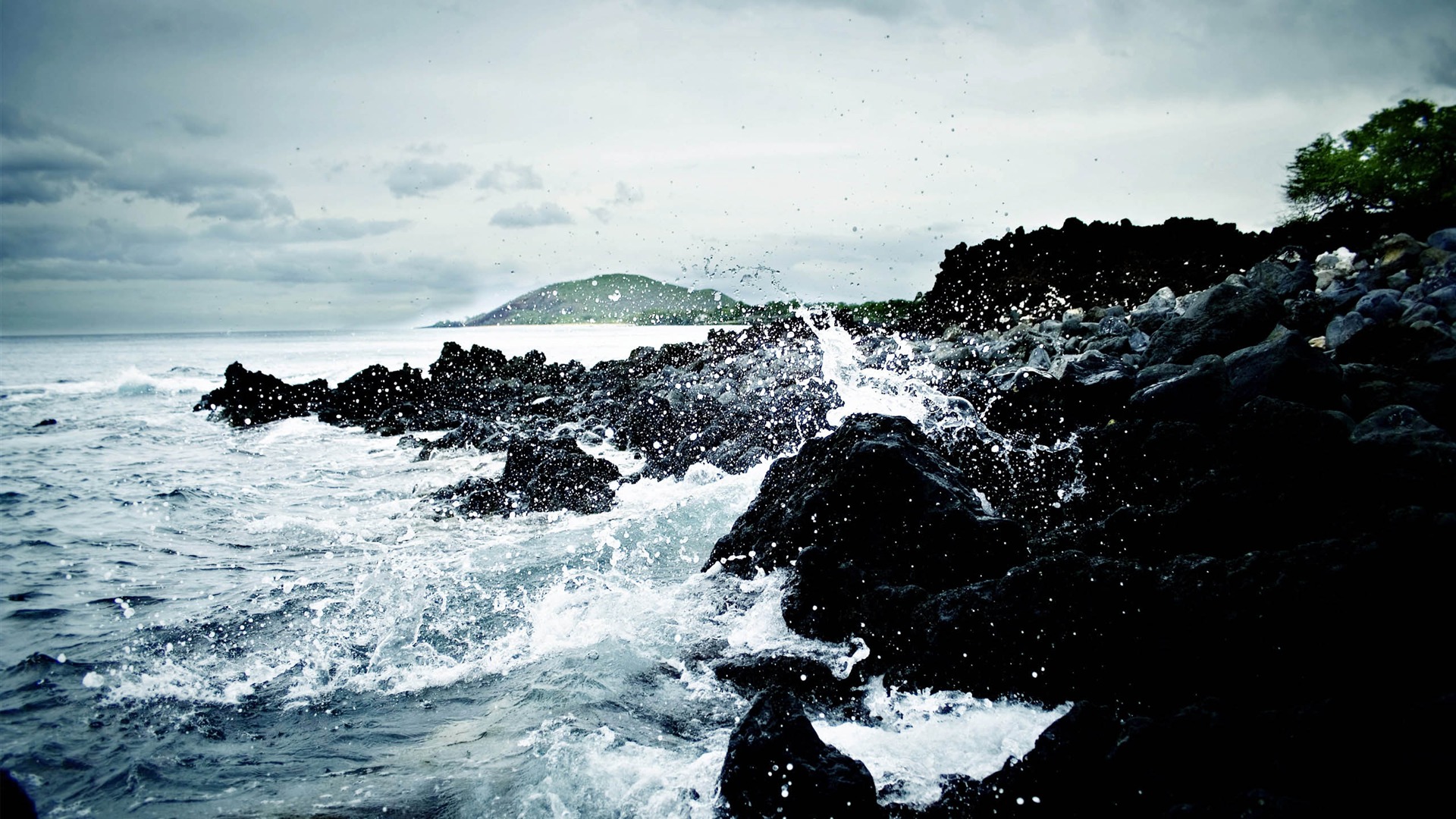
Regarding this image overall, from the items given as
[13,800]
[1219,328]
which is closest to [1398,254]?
[1219,328]

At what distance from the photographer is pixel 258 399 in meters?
23.7

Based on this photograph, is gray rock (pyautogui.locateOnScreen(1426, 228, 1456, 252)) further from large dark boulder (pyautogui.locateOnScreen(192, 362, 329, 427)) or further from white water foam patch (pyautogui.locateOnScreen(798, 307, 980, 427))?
large dark boulder (pyautogui.locateOnScreen(192, 362, 329, 427))

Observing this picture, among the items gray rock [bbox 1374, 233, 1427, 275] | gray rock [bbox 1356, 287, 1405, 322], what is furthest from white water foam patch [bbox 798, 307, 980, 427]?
gray rock [bbox 1374, 233, 1427, 275]

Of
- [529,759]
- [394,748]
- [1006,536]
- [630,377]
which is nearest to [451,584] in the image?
[394,748]

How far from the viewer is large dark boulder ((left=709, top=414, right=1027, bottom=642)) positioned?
16.0 feet

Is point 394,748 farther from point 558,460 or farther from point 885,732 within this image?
point 558,460

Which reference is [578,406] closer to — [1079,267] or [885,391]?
[885,391]

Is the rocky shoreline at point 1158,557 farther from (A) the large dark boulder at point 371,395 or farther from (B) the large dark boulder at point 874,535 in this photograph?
(A) the large dark boulder at point 371,395

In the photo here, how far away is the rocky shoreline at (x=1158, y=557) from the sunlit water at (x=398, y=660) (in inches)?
15.3

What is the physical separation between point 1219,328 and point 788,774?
788cm

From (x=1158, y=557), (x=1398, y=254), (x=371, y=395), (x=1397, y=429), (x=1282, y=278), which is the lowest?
(x=1158, y=557)

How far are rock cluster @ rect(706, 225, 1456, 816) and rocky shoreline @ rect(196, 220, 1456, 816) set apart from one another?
0.01 m

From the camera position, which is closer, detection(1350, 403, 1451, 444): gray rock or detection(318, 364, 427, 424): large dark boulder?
detection(1350, 403, 1451, 444): gray rock

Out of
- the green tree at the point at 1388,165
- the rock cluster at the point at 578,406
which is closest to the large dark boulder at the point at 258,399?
A: the rock cluster at the point at 578,406
